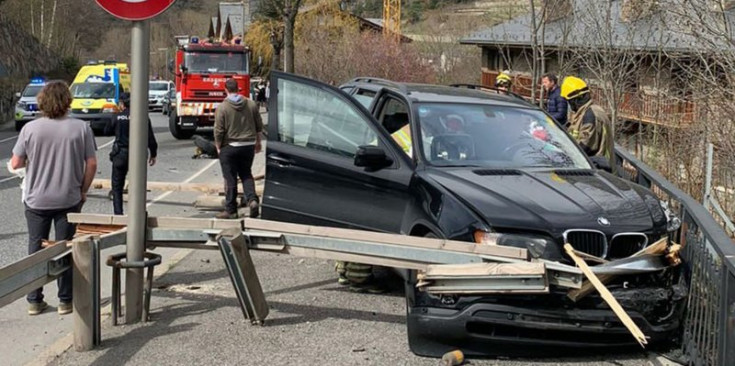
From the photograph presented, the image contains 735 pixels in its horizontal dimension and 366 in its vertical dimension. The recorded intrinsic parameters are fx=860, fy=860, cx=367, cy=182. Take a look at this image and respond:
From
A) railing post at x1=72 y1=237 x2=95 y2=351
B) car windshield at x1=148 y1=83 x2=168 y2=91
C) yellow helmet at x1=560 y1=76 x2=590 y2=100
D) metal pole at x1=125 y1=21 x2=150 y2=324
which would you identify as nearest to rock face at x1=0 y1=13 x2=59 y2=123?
car windshield at x1=148 y1=83 x2=168 y2=91

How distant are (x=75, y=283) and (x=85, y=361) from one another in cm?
49

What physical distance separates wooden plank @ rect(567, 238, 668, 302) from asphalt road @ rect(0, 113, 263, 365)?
3462 mm

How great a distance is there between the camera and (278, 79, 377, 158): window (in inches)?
267

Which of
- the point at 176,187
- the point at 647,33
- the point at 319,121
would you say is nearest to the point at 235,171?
the point at 176,187

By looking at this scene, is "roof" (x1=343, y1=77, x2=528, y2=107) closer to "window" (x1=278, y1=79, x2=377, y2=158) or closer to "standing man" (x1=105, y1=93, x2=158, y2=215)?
"window" (x1=278, y1=79, x2=377, y2=158)

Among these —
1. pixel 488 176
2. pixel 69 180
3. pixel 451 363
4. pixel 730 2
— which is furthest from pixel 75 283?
pixel 730 2

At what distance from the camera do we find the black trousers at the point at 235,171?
10406mm

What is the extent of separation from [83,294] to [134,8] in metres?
1.81

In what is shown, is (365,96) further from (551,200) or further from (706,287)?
(706,287)

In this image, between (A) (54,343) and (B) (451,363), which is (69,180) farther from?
(B) (451,363)

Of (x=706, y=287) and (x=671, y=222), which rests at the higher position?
(x=671, y=222)

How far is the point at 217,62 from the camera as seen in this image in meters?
25.7

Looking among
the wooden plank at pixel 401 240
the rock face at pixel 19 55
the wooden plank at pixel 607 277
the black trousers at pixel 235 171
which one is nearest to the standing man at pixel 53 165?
the wooden plank at pixel 401 240

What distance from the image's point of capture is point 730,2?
10125 millimetres
